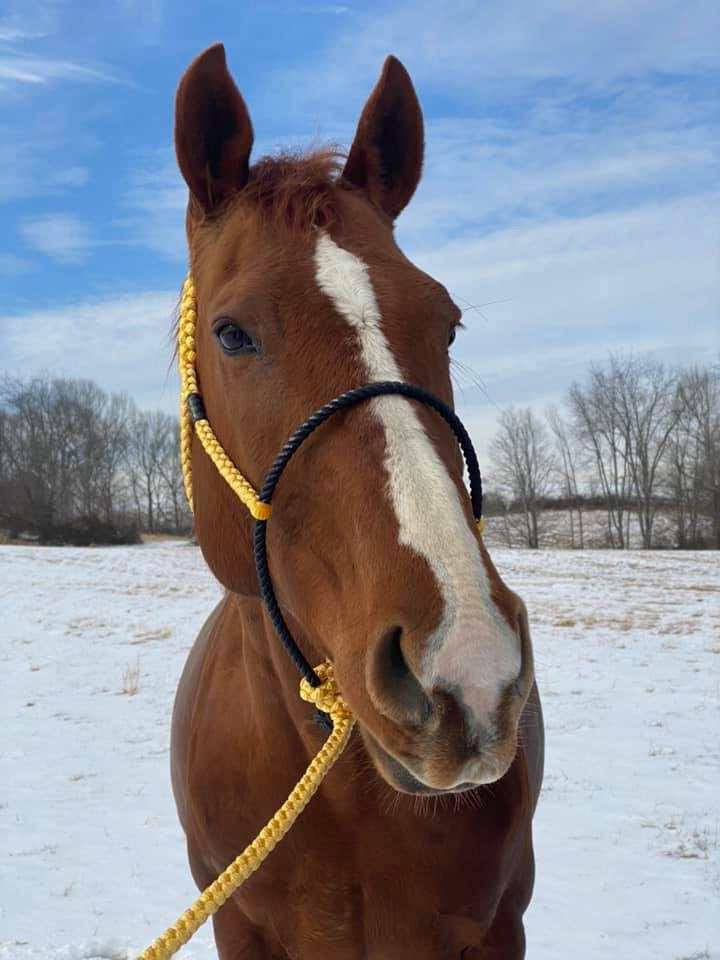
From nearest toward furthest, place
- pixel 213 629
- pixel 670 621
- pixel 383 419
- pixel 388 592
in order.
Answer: pixel 388 592 → pixel 383 419 → pixel 213 629 → pixel 670 621

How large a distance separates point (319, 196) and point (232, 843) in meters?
1.90

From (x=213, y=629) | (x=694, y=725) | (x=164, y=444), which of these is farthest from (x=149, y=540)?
(x=213, y=629)

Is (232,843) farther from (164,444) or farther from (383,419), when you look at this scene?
(164,444)

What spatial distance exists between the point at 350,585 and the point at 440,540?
248mm

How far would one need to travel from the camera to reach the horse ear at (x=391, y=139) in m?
2.34

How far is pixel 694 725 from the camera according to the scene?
809cm

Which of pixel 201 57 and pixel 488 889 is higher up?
pixel 201 57

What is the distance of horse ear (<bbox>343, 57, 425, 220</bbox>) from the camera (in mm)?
2338

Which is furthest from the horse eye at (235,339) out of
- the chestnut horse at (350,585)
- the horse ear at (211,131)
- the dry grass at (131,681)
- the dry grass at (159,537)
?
the dry grass at (159,537)

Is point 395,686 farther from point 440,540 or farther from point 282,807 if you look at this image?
point 282,807

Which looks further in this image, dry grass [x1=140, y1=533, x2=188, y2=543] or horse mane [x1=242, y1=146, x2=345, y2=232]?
dry grass [x1=140, y1=533, x2=188, y2=543]

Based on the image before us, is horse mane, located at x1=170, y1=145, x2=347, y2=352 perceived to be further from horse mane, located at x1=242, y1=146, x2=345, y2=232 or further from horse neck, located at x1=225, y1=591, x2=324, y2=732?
horse neck, located at x1=225, y1=591, x2=324, y2=732

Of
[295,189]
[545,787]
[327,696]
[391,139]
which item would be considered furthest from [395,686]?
[545,787]

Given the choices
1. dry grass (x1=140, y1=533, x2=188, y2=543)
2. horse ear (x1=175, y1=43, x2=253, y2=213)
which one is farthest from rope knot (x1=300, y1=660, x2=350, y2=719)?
dry grass (x1=140, y1=533, x2=188, y2=543)
